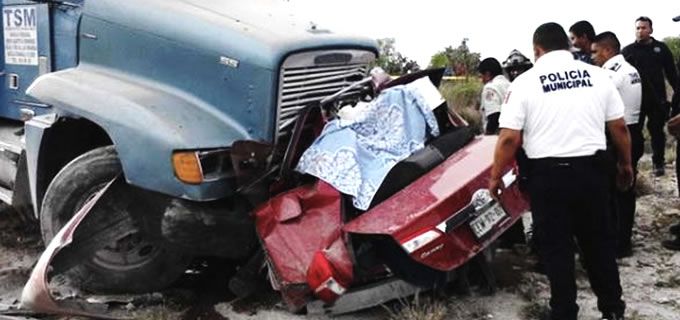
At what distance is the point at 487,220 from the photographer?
420cm

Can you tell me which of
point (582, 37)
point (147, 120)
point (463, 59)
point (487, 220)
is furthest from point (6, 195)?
point (463, 59)

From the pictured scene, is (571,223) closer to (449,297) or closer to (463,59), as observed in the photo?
(449,297)

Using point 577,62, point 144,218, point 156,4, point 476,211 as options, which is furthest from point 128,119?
point 577,62

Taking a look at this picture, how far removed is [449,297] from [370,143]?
1.01 m

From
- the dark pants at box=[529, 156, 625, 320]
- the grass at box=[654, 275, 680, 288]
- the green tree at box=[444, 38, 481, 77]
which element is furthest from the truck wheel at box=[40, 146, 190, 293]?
the green tree at box=[444, 38, 481, 77]

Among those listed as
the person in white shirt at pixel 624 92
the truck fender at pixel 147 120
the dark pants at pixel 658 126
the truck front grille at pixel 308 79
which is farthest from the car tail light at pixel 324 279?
the dark pants at pixel 658 126

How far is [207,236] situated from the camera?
4.30 m

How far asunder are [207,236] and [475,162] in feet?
5.13

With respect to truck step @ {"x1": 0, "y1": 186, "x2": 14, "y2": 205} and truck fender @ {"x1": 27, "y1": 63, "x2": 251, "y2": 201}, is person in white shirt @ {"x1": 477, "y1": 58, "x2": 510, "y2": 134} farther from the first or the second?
truck step @ {"x1": 0, "y1": 186, "x2": 14, "y2": 205}

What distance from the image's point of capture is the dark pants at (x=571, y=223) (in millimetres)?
3768

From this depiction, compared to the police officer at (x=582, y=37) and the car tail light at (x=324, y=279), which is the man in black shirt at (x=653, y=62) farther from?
the car tail light at (x=324, y=279)

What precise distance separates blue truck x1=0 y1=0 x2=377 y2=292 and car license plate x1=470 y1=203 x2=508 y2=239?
3.66 ft

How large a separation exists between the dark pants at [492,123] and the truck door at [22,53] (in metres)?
3.15

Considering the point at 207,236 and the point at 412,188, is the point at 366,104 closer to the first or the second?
Result: the point at 412,188
